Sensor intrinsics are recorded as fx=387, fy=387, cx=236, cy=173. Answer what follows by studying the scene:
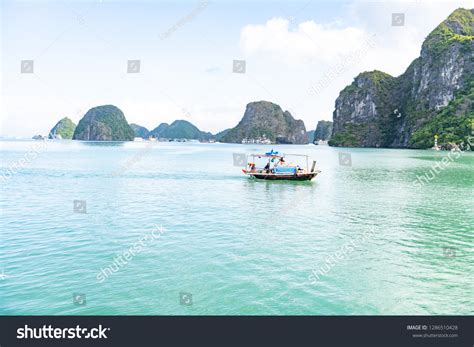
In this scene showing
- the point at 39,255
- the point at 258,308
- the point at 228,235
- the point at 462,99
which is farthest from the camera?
the point at 462,99

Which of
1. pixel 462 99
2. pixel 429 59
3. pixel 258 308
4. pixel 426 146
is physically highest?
pixel 429 59

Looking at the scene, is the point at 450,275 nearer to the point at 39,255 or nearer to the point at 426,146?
the point at 39,255

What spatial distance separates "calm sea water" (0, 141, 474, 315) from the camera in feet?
45.8

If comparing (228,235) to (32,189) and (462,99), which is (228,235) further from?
(462,99)

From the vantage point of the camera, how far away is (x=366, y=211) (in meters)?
31.3

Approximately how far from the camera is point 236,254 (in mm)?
19328

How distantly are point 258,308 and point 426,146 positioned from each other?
572 ft

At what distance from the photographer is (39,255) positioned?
18766 mm

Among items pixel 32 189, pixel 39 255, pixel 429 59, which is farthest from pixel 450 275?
pixel 429 59

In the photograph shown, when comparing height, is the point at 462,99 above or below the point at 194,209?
above

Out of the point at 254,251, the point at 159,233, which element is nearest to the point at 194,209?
the point at 159,233

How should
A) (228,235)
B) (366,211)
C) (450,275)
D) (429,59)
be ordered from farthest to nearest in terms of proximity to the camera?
1. (429,59)
2. (366,211)
3. (228,235)
4. (450,275)

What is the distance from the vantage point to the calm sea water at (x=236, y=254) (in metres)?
13.9
